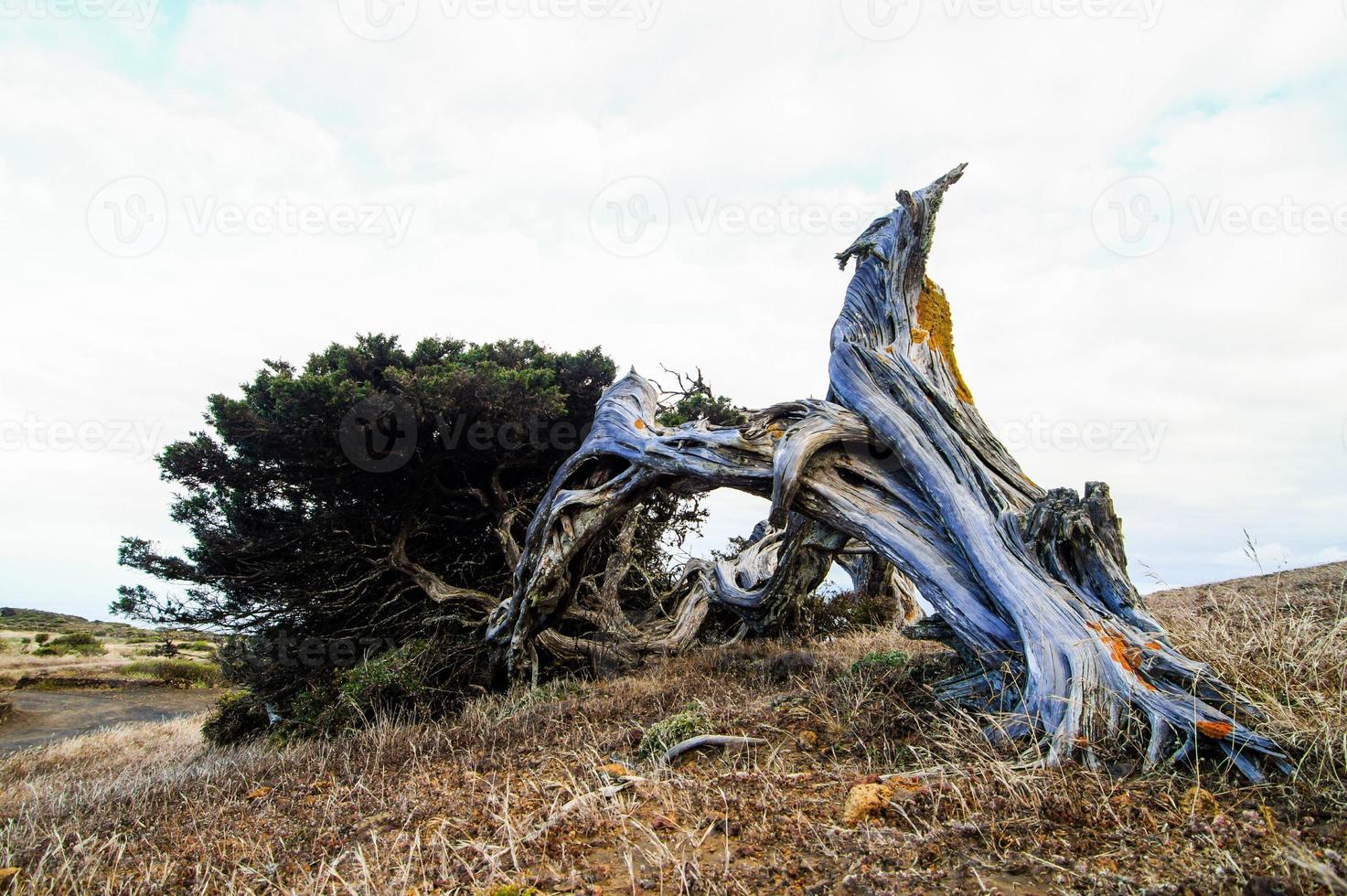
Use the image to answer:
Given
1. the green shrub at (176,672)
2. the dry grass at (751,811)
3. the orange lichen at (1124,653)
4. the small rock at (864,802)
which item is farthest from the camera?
the green shrub at (176,672)

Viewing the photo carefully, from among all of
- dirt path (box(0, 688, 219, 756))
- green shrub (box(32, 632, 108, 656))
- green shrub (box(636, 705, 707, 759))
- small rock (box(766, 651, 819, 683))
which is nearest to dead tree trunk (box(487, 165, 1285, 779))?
small rock (box(766, 651, 819, 683))

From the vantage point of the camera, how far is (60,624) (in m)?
34.7

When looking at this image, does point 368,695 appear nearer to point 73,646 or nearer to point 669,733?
→ point 669,733

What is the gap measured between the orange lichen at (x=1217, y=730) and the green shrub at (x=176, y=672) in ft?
80.1

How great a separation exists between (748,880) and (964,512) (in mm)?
3483

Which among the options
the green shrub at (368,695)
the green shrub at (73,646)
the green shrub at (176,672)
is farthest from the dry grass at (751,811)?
the green shrub at (73,646)

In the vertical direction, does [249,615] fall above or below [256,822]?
above

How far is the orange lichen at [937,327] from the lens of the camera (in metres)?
7.10

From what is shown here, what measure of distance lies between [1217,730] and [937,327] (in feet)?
15.1

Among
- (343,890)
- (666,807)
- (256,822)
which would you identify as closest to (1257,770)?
(666,807)

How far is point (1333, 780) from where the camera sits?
10.2ft

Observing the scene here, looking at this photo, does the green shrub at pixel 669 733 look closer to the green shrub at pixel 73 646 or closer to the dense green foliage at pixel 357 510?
the dense green foliage at pixel 357 510

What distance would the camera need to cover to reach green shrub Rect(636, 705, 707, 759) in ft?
15.7

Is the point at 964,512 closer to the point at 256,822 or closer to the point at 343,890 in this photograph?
the point at 343,890
